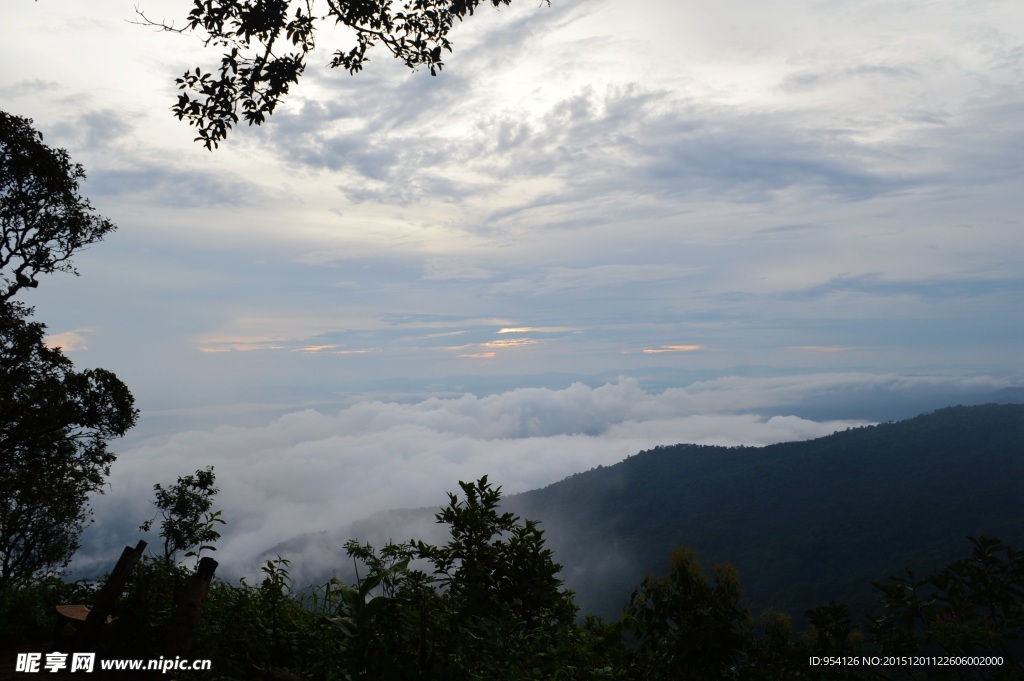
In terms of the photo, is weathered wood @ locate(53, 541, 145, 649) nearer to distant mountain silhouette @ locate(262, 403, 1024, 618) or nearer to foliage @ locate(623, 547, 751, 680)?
foliage @ locate(623, 547, 751, 680)

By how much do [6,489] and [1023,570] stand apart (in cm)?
2187

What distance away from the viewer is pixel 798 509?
425 feet

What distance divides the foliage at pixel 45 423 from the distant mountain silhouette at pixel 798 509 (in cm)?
6180

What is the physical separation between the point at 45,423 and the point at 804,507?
137512 millimetres

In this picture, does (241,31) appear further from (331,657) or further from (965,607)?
(965,607)

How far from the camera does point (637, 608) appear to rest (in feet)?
25.1

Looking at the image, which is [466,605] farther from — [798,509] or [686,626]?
[798,509]

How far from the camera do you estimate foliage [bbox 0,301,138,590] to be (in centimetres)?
1630

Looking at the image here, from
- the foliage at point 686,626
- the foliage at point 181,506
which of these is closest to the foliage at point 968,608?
the foliage at point 686,626

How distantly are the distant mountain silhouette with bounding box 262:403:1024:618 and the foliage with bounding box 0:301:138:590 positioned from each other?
203 feet

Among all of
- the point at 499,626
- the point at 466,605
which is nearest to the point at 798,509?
the point at 499,626

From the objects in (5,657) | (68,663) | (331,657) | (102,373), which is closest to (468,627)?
(331,657)

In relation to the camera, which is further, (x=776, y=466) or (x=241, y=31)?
(x=776, y=466)

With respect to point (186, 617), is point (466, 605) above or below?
above
